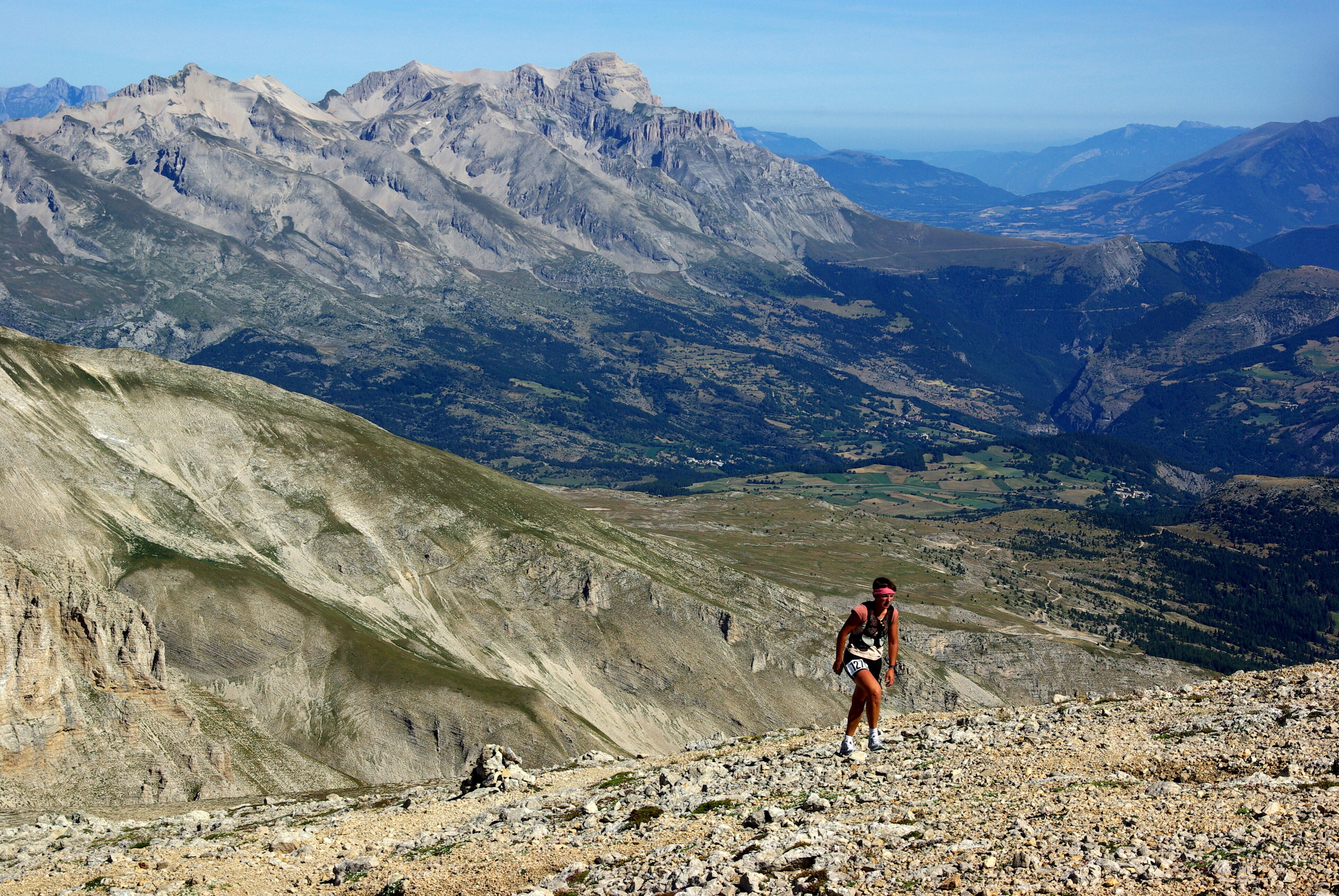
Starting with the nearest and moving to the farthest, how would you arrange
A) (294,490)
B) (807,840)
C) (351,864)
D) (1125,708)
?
(807,840), (351,864), (1125,708), (294,490)

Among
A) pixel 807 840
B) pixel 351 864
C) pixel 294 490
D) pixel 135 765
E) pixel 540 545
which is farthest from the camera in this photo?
pixel 540 545

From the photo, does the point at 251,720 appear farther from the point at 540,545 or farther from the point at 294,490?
the point at 540,545

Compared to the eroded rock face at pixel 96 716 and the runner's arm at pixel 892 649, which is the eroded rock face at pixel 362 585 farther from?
the runner's arm at pixel 892 649

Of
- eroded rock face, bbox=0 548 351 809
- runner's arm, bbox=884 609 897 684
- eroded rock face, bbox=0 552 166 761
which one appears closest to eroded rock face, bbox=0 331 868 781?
eroded rock face, bbox=0 548 351 809

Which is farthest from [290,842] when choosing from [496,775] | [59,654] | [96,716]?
[59,654]

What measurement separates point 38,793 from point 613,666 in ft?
291

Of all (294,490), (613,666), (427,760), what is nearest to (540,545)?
(613,666)

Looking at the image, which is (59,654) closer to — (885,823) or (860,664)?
(860,664)

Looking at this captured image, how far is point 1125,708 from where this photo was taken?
46156 mm

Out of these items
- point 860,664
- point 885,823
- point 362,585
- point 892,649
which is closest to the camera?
point 885,823

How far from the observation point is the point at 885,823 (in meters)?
30.5

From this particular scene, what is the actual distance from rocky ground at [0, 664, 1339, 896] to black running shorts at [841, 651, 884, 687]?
152 inches

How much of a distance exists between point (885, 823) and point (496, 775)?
95.3 ft

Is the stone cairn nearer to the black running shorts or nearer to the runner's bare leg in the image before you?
the runner's bare leg
